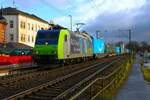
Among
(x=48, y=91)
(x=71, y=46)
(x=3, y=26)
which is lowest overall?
(x=48, y=91)

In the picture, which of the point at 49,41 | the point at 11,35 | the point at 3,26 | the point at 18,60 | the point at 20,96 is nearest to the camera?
the point at 20,96

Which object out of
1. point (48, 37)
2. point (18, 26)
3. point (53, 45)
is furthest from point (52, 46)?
Answer: point (18, 26)

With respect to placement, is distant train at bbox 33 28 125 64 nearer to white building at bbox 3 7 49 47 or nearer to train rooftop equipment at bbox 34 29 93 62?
train rooftop equipment at bbox 34 29 93 62

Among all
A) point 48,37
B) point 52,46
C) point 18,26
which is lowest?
point 52,46

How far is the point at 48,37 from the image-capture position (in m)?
35.9

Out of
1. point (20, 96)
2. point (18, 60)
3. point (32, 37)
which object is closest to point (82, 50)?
point (18, 60)

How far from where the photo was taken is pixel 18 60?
42594mm

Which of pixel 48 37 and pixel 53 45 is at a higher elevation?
pixel 48 37

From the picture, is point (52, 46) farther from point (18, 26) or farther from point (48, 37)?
point (18, 26)

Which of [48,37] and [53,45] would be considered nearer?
[53,45]

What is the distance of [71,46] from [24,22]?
56726 mm

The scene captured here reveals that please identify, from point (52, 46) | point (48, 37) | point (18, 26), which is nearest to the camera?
point (52, 46)

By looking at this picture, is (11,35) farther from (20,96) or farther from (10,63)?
(20,96)

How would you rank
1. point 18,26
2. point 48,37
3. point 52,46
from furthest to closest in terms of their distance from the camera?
point 18,26, point 48,37, point 52,46
